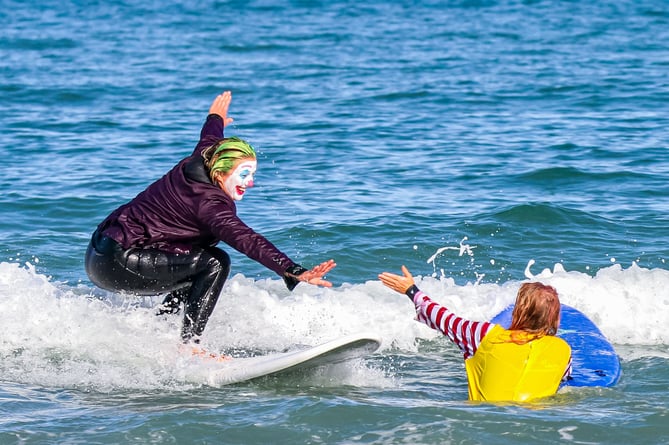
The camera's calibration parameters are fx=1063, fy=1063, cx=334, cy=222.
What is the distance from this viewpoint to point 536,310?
6.14 metres

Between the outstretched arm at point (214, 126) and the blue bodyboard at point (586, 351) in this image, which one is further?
the outstretched arm at point (214, 126)

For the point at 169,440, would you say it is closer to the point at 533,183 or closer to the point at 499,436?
the point at 499,436

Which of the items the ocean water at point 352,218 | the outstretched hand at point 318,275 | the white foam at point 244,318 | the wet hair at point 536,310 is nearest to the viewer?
the wet hair at point 536,310

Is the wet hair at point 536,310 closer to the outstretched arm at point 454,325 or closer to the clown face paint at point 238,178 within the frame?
the outstretched arm at point 454,325

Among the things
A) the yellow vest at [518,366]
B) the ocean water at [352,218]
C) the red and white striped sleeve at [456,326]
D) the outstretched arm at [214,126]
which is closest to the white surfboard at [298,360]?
the ocean water at [352,218]

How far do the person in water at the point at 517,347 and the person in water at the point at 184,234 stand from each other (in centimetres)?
131

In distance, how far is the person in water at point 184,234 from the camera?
23.1 ft

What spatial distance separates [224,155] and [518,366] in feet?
7.70

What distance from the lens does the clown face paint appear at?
7.05 m

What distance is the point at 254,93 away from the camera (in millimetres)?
20797

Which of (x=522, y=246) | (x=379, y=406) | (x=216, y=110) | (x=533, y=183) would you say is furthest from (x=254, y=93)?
(x=379, y=406)

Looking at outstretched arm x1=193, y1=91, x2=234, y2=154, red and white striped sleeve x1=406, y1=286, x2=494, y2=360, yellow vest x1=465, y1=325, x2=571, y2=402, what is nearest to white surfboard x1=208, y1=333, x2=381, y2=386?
red and white striped sleeve x1=406, y1=286, x2=494, y2=360

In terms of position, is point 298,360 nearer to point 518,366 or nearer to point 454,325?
point 454,325

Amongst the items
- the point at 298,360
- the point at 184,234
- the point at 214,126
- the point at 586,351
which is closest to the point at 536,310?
the point at 586,351
